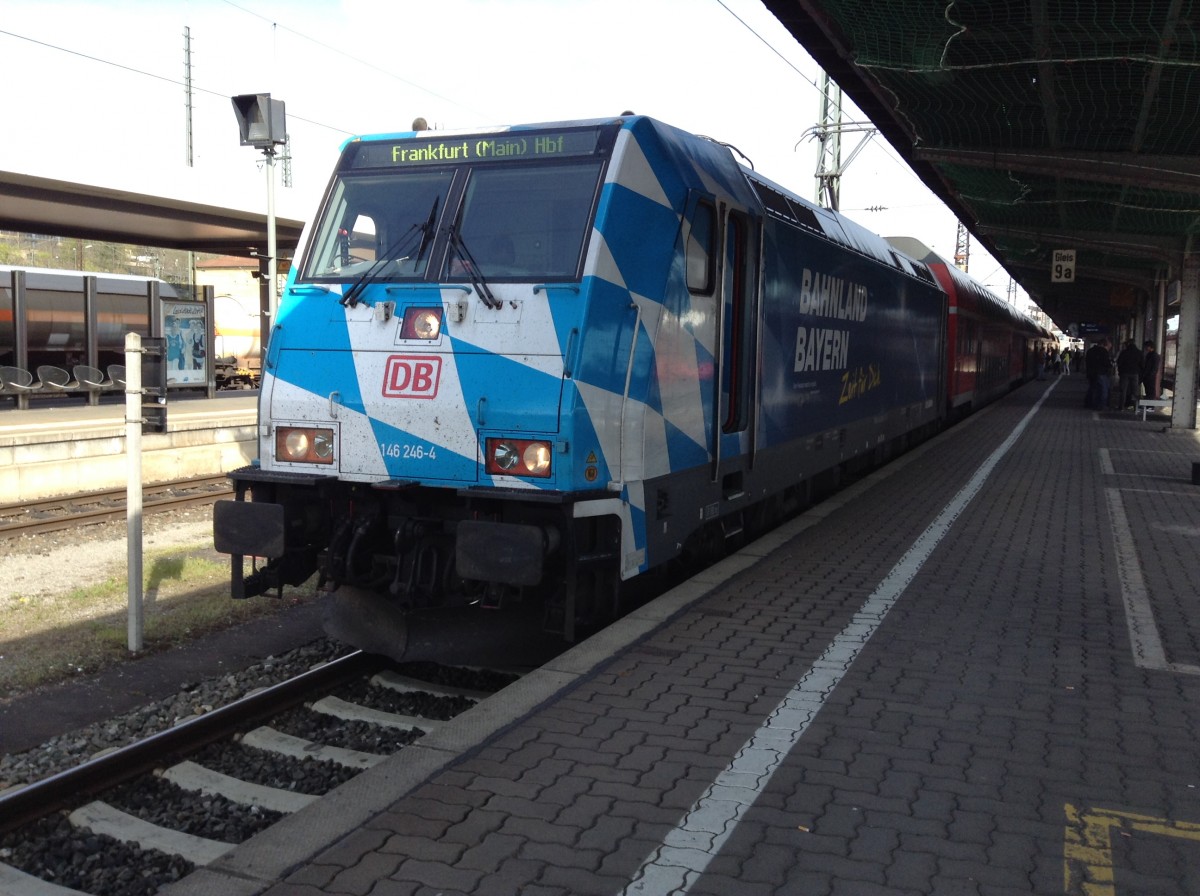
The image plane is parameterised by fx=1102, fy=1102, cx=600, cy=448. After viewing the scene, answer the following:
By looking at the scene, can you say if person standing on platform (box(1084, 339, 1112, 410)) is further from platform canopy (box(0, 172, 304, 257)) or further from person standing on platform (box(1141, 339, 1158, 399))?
platform canopy (box(0, 172, 304, 257))

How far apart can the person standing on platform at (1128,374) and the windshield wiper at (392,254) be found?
25.1 m

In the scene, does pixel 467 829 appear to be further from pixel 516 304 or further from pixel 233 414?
pixel 233 414

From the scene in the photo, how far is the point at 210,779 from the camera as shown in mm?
4977

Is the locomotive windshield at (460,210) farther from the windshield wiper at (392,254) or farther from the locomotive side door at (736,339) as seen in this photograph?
the locomotive side door at (736,339)

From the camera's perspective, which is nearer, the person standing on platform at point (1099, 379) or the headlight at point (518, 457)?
the headlight at point (518, 457)

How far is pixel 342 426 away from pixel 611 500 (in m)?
1.56

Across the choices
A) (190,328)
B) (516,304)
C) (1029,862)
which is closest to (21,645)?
(516,304)

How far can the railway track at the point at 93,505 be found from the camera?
11.0 metres

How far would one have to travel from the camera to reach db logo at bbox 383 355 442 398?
595 cm

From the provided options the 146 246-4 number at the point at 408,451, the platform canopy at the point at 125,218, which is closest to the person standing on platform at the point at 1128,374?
the platform canopy at the point at 125,218

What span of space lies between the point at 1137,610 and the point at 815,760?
3.82 m

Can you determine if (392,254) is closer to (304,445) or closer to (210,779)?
(304,445)

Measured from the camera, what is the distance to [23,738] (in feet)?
18.2

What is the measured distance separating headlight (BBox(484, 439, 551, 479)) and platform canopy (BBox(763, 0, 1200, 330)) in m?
6.67
